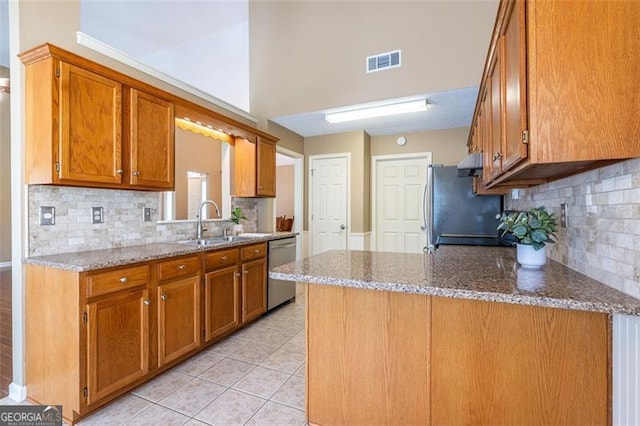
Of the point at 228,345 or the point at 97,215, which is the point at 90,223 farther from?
the point at 228,345

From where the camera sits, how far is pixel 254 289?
3213 mm

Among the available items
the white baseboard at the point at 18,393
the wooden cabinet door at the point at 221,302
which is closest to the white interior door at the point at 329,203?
the wooden cabinet door at the point at 221,302

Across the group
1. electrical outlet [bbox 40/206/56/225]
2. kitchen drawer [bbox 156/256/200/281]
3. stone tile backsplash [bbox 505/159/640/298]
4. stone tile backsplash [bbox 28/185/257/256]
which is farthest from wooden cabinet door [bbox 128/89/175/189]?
stone tile backsplash [bbox 505/159/640/298]

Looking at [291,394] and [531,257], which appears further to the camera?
[291,394]

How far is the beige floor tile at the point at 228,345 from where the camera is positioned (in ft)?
8.62

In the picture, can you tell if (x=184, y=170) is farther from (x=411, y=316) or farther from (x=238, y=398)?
(x=411, y=316)

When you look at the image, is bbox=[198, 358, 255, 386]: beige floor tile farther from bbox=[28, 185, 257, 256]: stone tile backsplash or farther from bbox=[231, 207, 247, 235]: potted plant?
bbox=[231, 207, 247, 235]: potted plant

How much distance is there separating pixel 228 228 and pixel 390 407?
274cm

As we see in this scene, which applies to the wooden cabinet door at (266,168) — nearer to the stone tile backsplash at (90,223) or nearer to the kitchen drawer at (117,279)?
the stone tile backsplash at (90,223)

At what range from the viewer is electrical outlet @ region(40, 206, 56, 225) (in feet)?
6.41

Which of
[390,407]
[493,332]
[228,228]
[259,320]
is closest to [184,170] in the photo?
[228,228]

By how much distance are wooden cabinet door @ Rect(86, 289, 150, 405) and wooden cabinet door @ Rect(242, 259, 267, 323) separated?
3.57 feet

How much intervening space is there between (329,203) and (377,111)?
174cm

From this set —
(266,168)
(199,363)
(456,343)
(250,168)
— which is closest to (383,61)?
(266,168)
